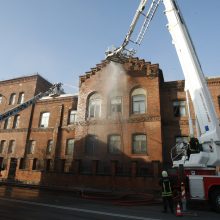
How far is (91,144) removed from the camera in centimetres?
2044

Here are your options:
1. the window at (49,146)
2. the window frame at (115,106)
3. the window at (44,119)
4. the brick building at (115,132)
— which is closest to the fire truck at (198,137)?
the brick building at (115,132)

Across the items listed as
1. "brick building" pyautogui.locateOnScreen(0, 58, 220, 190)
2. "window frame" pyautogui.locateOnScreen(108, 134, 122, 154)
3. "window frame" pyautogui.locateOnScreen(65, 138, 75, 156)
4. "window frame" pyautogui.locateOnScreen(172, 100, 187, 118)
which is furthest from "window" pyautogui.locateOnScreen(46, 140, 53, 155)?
"window frame" pyautogui.locateOnScreen(172, 100, 187, 118)

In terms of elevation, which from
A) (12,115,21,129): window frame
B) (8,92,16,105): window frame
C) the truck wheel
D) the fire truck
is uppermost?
(8,92,16,105): window frame

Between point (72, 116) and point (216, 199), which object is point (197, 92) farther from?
point (72, 116)

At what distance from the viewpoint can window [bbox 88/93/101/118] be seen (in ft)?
70.2

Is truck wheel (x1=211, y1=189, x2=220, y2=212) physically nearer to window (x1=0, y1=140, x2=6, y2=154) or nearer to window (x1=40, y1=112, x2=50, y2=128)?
window (x1=40, y1=112, x2=50, y2=128)

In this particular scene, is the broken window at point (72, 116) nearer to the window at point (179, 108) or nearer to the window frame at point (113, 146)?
the window frame at point (113, 146)

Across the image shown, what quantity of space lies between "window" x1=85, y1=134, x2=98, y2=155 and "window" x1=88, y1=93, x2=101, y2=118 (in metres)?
2.15

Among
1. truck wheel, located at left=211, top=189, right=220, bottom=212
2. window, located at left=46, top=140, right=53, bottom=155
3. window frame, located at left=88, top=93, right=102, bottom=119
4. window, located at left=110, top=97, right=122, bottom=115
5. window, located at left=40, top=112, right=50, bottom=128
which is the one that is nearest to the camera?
truck wheel, located at left=211, top=189, right=220, bottom=212

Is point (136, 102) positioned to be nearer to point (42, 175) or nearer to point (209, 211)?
point (42, 175)

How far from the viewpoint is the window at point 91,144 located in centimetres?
2020

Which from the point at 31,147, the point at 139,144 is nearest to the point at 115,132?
the point at 139,144

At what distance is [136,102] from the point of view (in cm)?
2030

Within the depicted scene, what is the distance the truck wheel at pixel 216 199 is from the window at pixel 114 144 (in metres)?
10.4
